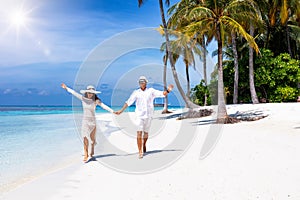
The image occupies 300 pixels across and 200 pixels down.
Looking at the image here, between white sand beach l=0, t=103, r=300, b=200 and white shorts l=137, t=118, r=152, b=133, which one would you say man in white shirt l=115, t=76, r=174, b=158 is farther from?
white sand beach l=0, t=103, r=300, b=200

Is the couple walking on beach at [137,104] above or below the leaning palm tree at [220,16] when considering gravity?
below

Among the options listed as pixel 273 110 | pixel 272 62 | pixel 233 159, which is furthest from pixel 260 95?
pixel 233 159

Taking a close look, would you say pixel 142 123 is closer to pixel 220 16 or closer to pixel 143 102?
pixel 143 102

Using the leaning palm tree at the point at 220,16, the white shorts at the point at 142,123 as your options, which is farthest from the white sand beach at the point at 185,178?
the leaning palm tree at the point at 220,16

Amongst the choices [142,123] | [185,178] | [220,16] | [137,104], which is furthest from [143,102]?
[220,16]

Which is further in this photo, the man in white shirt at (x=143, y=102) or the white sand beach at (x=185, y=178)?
the man in white shirt at (x=143, y=102)

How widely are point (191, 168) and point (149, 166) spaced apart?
90cm

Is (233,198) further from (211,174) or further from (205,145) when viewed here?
(205,145)

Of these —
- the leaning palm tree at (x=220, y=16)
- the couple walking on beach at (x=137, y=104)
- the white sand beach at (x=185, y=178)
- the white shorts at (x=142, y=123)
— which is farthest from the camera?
the leaning palm tree at (x=220, y=16)

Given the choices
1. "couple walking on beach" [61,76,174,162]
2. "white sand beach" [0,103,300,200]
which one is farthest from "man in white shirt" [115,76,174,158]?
"white sand beach" [0,103,300,200]

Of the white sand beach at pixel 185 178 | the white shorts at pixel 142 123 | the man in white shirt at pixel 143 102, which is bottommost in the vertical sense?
the white sand beach at pixel 185 178

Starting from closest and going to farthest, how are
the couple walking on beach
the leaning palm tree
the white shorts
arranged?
the couple walking on beach → the white shorts → the leaning palm tree

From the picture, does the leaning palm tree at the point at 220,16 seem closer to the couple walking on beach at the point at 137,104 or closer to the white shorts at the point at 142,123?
the couple walking on beach at the point at 137,104

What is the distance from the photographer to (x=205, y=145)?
26.2 ft
